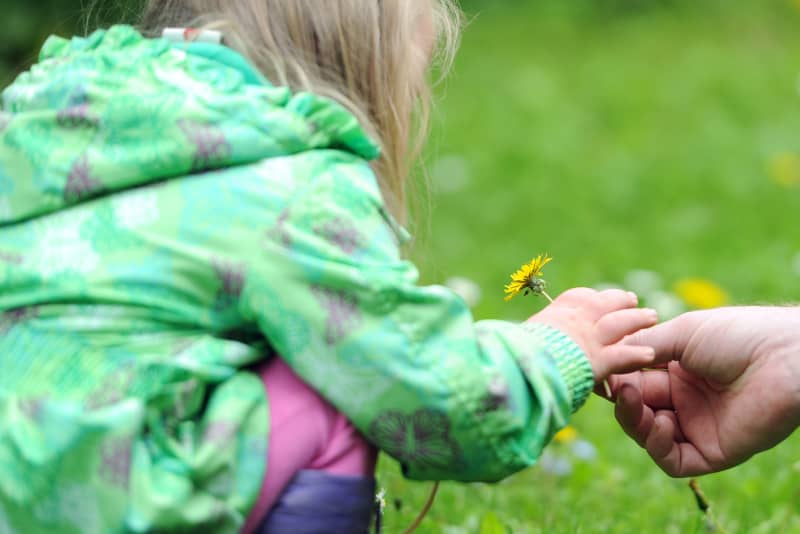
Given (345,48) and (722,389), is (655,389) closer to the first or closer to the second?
(722,389)

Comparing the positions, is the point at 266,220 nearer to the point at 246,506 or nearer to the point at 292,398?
the point at 292,398

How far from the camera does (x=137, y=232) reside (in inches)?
66.2

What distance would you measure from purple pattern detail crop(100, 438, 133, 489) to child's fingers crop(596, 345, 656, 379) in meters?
0.67

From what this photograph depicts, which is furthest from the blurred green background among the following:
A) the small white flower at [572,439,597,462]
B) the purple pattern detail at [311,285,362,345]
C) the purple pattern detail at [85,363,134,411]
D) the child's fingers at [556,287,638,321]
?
the purple pattern detail at [85,363,134,411]

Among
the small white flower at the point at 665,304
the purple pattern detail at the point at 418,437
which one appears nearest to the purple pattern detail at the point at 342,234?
the purple pattern detail at the point at 418,437

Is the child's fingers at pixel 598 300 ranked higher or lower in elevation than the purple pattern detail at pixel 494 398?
higher

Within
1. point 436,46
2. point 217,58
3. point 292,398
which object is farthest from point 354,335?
point 436,46

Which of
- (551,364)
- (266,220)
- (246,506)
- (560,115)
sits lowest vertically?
(560,115)

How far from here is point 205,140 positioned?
1700 millimetres

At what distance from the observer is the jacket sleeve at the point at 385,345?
1.65m

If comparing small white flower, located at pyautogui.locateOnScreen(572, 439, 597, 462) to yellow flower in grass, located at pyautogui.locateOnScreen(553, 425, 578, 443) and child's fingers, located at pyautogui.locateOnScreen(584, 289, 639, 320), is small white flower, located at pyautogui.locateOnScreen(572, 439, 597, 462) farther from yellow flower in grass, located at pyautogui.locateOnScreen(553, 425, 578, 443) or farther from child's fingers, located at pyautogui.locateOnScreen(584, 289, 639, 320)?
child's fingers, located at pyautogui.locateOnScreen(584, 289, 639, 320)

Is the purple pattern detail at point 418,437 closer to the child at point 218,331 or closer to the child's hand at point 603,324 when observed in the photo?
the child at point 218,331

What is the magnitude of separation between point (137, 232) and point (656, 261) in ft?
9.51

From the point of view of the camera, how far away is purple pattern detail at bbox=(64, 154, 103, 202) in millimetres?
1711
